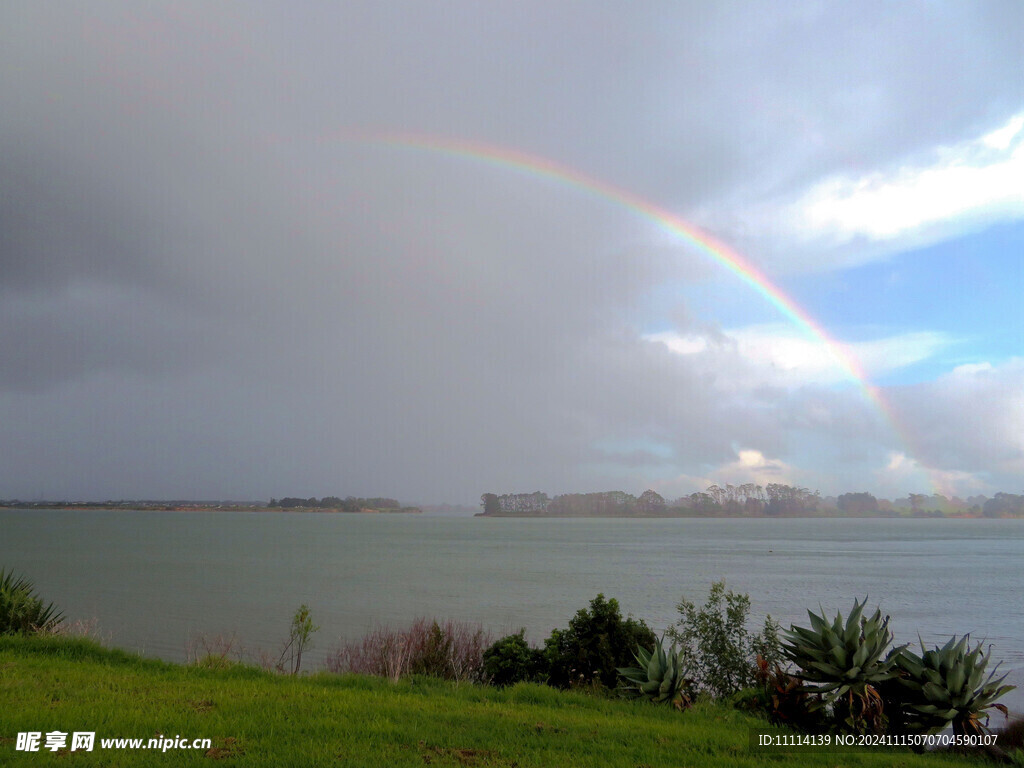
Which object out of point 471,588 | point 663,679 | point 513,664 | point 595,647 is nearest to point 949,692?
point 663,679

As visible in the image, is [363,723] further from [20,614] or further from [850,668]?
[20,614]

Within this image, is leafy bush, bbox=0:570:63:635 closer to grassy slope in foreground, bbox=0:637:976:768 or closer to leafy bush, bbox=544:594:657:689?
grassy slope in foreground, bbox=0:637:976:768

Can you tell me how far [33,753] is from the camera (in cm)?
647

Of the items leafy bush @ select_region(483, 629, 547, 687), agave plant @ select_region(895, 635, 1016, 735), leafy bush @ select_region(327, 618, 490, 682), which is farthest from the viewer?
leafy bush @ select_region(327, 618, 490, 682)

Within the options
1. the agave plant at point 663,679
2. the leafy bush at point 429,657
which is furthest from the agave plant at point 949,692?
the leafy bush at point 429,657

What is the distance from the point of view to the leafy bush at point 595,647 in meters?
12.2

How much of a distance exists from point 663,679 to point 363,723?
14.2 feet

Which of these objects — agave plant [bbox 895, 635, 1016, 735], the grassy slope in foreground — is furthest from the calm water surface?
the grassy slope in foreground

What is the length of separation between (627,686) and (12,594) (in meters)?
12.4

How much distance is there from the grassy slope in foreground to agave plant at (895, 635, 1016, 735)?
55 centimetres

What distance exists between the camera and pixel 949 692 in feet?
28.3

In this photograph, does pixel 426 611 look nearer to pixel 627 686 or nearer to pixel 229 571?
pixel 627 686

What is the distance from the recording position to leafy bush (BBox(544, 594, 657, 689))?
12227 mm

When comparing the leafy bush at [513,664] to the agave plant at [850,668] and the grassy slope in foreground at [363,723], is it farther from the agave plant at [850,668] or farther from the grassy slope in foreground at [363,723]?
the agave plant at [850,668]
